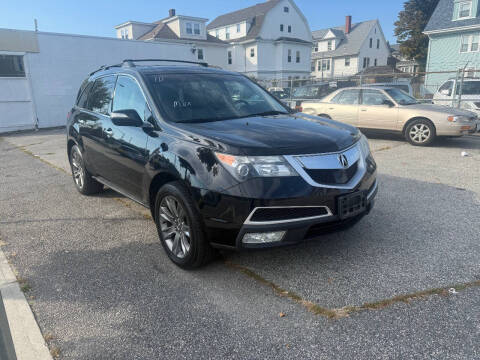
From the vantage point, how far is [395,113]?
9891 mm

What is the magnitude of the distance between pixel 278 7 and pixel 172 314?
4664cm

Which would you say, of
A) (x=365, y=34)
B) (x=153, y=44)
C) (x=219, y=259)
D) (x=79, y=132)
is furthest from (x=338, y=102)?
(x=365, y=34)

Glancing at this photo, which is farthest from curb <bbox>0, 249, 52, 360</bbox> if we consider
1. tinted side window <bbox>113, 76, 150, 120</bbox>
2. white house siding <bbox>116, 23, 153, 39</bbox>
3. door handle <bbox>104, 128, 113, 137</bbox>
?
white house siding <bbox>116, 23, 153, 39</bbox>

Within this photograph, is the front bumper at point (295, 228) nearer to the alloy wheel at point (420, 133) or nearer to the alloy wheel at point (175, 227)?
the alloy wheel at point (175, 227)

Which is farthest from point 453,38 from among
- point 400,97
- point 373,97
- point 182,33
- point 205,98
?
point 205,98

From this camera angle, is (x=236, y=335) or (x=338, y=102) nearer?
(x=236, y=335)

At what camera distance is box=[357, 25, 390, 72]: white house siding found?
5009cm

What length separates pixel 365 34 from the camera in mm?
50188

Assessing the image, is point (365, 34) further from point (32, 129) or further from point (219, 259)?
point (219, 259)

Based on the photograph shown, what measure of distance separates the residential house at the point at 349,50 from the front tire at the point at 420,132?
42.6 m

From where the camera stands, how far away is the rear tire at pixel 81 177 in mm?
5660

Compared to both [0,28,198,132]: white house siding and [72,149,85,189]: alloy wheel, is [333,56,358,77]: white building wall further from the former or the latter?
[72,149,85,189]: alloy wheel

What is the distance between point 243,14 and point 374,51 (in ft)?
64.7

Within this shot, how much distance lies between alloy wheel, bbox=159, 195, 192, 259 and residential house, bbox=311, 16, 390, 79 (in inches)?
1968
